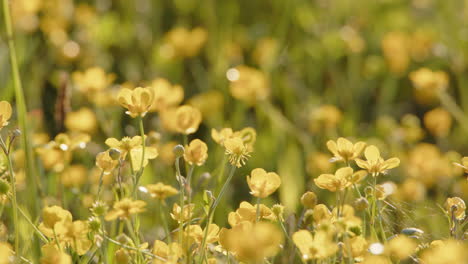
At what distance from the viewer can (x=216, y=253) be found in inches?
47.5

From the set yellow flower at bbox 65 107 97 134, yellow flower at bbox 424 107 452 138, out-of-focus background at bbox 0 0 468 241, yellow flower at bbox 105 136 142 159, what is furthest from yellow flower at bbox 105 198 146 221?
yellow flower at bbox 424 107 452 138

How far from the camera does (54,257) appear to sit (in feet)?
2.96

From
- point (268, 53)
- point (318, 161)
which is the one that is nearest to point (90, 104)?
point (268, 53)

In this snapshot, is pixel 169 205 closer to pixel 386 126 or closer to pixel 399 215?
pixel 399 215

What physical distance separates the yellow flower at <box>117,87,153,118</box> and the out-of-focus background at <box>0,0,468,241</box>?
2.60 ft

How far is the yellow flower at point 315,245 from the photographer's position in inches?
34.7

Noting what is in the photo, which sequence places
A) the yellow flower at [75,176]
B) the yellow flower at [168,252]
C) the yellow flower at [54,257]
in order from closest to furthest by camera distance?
the yellow flower at [54,257], the yellow flower at [168,252], the yellow flower at [75,176]

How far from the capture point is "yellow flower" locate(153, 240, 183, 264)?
3.11ft

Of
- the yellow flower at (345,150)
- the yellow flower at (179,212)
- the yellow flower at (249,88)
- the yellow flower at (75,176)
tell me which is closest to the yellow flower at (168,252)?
the yellow flower at (179,212)

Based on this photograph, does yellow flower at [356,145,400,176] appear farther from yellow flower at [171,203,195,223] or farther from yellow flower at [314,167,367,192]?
yellow flower at [171,203,195,223]

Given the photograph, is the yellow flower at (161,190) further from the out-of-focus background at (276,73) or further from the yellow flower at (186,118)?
the out-of-focus background at (276,73)

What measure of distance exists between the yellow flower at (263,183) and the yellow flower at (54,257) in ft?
0.93

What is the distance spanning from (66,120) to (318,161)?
2.51 feet

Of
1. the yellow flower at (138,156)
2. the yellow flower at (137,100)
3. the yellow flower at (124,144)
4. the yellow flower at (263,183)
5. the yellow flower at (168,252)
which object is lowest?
the yellow flower at (168,252)
